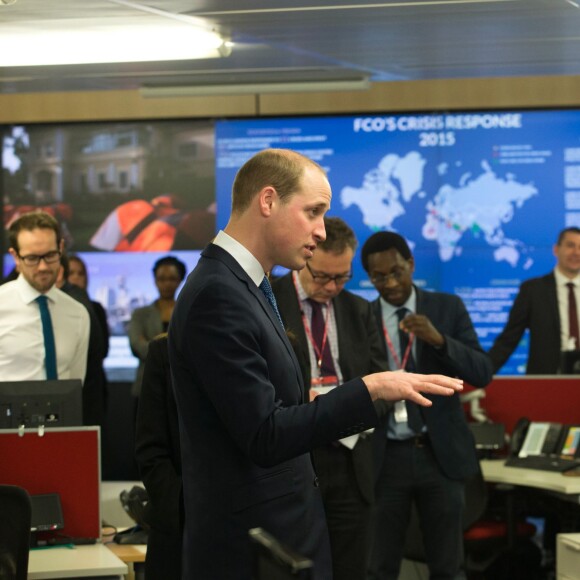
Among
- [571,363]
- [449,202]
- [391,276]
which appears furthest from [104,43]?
[449,202]

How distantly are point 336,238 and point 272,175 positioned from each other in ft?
4.93

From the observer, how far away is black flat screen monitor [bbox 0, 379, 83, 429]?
363cm

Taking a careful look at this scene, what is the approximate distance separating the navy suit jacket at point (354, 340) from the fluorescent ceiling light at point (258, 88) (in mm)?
2159

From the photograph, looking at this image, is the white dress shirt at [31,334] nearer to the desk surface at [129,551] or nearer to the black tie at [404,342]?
the desk surface at [129,551]

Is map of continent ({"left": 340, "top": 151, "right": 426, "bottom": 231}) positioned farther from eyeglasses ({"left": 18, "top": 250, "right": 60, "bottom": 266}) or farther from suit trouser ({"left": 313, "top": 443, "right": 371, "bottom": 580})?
suit trouser ({"left": 313, "top": 443, "right": 371, "bottom": 580})

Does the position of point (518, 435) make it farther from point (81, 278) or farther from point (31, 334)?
point (81, 278)

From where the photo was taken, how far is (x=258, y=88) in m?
5.65

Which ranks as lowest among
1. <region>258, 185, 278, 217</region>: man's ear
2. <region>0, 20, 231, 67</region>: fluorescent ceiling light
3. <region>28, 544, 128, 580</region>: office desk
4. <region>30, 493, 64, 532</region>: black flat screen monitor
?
<region>28, 544, 128, 580</region>: office desk

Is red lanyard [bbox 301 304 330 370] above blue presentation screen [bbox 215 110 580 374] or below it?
below

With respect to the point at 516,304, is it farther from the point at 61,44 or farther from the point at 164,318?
the point at 61,44

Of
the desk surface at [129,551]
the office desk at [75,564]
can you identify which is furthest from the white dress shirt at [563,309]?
the office desk at [75,564]

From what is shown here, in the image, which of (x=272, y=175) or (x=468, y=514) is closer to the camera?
(x=272, y=175)

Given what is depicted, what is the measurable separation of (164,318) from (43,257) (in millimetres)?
2821

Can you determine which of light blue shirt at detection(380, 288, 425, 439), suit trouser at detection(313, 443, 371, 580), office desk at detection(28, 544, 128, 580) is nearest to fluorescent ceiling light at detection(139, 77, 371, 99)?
light blue shirt at detection(380, 288, 425, 439)
